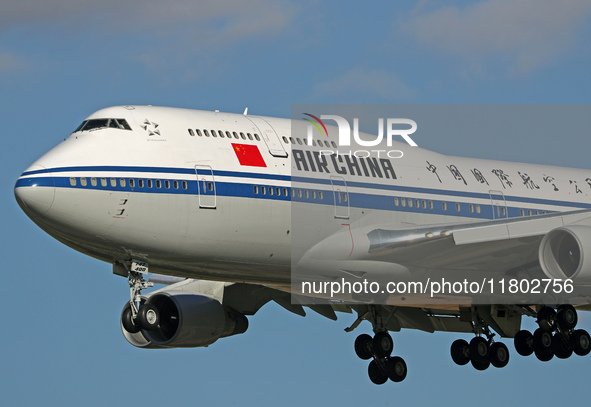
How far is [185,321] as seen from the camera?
3594 centimetres

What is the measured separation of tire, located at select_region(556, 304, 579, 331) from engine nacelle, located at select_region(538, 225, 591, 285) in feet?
10.6

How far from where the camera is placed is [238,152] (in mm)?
30953

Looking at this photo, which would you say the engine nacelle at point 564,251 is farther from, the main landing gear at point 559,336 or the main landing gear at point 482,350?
the main landing gear at point 482,350

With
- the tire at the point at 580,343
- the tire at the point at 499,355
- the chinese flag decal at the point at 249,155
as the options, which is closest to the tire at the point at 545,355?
the tire at the point at 580,343

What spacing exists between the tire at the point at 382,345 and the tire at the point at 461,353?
2.54 metres

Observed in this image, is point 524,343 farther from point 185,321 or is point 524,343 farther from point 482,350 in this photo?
point 185,321

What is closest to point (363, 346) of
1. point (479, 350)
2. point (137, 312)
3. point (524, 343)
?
point (479, 350)

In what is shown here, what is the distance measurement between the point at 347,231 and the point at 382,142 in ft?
11.6

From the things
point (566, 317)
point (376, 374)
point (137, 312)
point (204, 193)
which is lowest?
point (137, 312)

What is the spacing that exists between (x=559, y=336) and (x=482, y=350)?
302cm

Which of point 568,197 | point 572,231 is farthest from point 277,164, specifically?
point 568,197

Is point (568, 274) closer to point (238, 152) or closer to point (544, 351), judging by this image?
point (544, 351)

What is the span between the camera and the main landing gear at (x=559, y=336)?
3550 cm

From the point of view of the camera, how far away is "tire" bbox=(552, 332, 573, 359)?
36.1 metres
